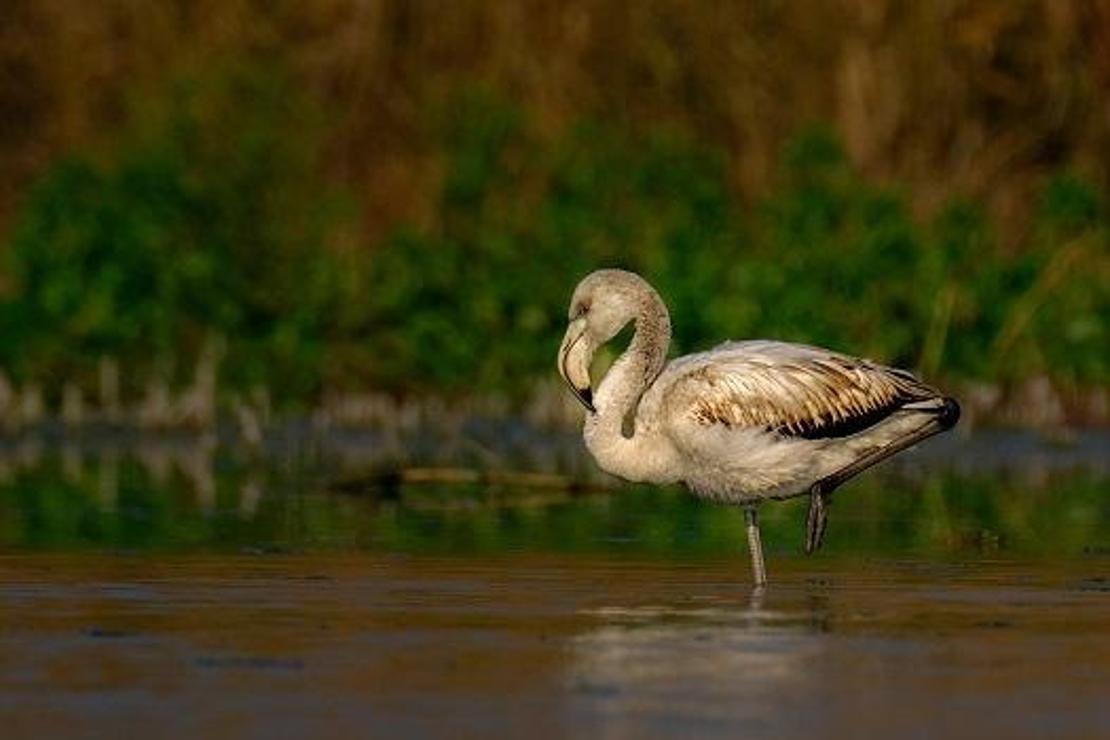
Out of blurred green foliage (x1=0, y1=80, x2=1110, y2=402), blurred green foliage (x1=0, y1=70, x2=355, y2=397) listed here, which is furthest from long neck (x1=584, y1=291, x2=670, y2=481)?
blurred green foliage (x1=0, y1=70, x2=355, y2=397)

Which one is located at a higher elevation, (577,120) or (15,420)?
(577,120)

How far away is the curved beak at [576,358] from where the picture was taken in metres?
13.7

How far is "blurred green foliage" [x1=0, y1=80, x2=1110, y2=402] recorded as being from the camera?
2280 centimetres

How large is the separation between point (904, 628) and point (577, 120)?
14.0 m

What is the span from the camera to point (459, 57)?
25.7 metres

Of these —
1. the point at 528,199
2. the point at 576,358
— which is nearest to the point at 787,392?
the point at 576,358

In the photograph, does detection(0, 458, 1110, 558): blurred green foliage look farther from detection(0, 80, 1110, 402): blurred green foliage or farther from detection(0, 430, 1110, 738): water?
detection(0, 80, 1110, 402): blurred green foliage

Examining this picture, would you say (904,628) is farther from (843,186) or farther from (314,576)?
(843,186)

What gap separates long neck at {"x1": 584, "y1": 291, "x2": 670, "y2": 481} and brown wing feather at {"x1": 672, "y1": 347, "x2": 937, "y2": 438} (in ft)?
0.83

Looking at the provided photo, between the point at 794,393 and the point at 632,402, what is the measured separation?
2.07ft

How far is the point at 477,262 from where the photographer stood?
78.0ft

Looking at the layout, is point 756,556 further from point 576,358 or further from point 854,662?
point 854,662

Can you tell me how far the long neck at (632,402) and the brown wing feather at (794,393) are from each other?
252 millimetres

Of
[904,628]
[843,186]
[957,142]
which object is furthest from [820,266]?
[904,628]
